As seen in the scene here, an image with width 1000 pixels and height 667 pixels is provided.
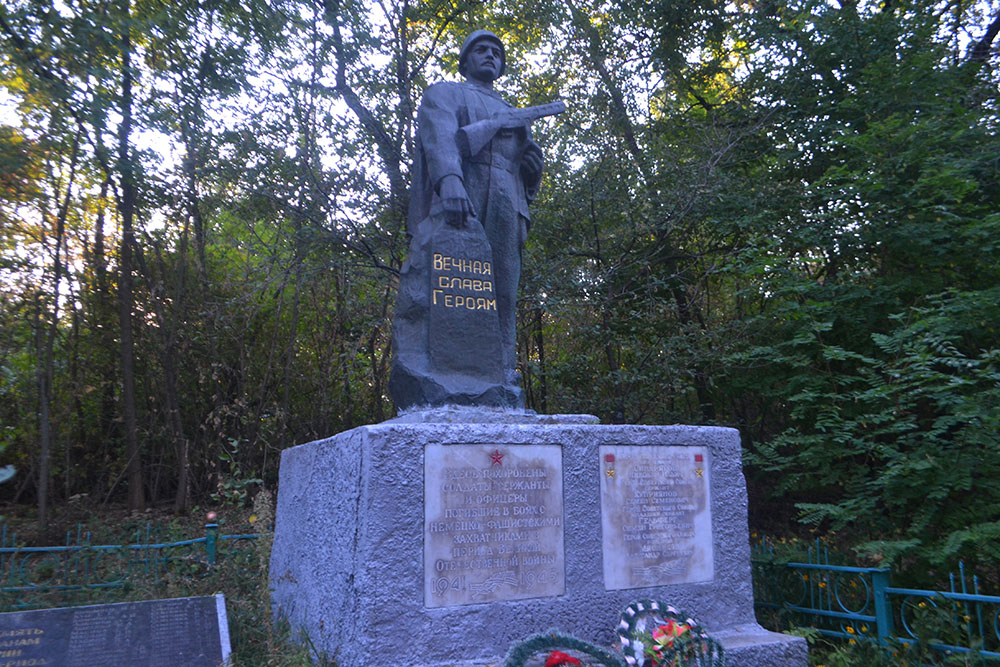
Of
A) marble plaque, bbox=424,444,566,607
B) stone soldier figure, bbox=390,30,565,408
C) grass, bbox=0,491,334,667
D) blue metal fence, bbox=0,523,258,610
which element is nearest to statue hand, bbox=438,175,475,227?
stone soldier figure, bbox=390,30,565,408

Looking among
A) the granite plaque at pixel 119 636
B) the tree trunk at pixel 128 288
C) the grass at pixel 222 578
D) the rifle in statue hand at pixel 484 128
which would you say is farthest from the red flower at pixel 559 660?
the tree trunk at pixel 128 288

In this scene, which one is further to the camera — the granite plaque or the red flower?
the granite plaque

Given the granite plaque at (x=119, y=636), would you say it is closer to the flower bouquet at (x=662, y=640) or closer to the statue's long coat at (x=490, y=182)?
the flower bouquet at (x=662, y=640)

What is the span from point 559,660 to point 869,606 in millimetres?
2698

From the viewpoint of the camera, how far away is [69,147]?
755 cm

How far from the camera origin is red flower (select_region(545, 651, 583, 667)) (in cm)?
305

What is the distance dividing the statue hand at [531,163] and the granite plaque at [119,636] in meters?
3.21

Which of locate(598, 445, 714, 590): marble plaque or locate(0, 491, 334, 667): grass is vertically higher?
locate(598, 445, 714, 590): marble plaque

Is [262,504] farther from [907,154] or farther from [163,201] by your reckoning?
[907,154]

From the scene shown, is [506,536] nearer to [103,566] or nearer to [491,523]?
[491,523]

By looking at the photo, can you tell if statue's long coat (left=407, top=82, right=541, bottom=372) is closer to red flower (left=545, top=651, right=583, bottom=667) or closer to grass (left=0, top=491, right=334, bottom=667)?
red flower (left=545, top=651, right=583, bottom=667)

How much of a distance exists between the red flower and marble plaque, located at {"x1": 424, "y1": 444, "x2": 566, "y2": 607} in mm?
378

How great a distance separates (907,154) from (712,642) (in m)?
4.84

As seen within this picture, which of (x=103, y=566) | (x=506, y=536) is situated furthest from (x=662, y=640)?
(x=103, y=566)
